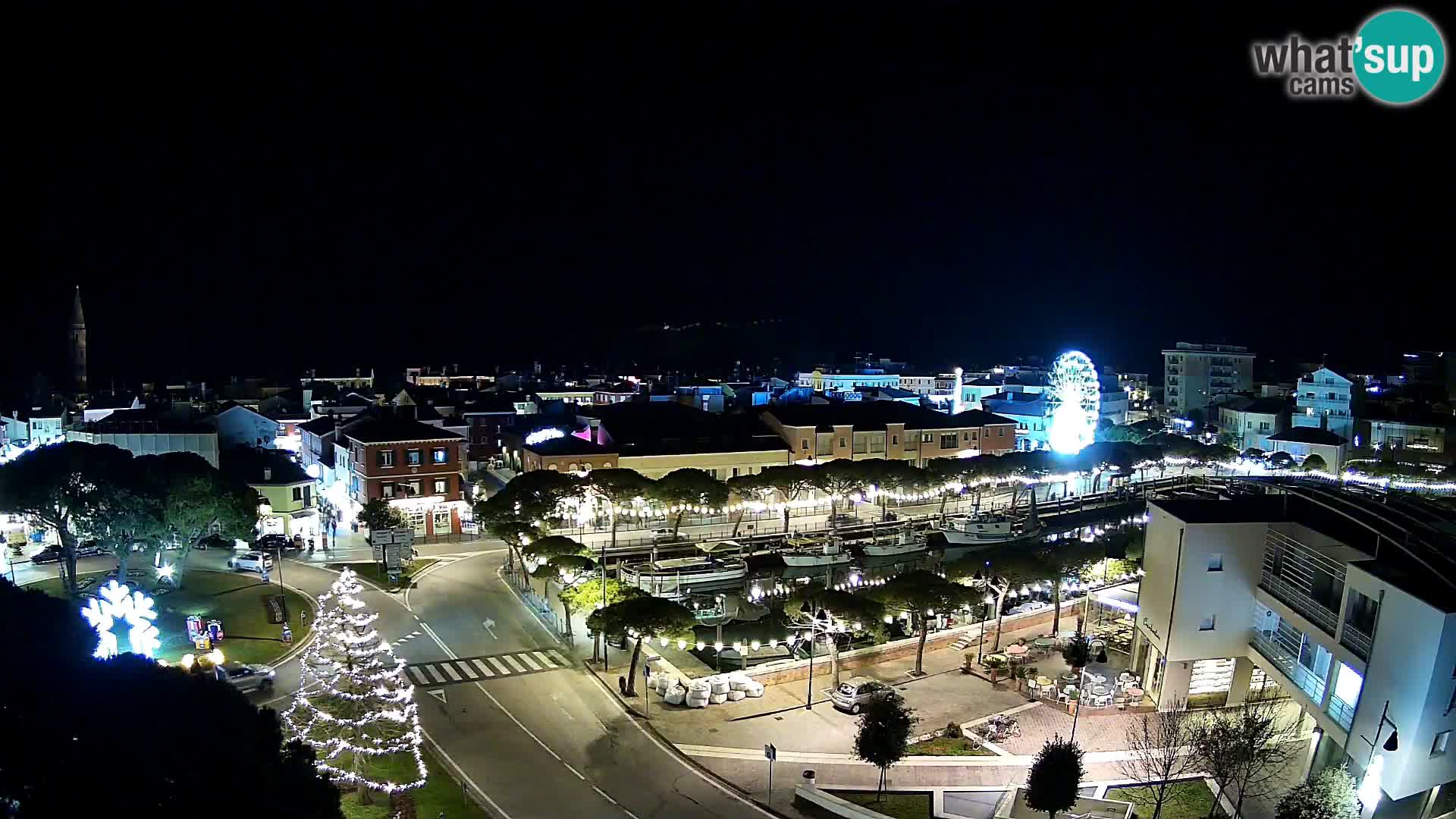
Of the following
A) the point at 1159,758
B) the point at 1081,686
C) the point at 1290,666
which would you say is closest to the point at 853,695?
the point at 1081,686

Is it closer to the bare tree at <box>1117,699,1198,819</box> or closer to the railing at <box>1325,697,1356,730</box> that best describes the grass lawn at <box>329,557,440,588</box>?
the bare tree at <box>1117,699,1198,819</box>

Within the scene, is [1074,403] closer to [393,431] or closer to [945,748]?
[945,748]

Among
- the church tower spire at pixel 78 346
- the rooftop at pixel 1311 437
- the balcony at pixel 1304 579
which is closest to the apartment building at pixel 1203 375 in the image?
the rooftop at pixel 1311 437

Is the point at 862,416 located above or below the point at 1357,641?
above

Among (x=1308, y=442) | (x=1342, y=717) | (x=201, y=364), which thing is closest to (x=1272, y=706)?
(x=1342, y=717)

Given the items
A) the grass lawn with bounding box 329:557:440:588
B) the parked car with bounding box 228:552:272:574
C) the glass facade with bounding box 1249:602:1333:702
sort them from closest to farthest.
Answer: the glass facade with bounding box 1249:602:1333:702 → the grass lawn with bounding box 329:557:440:588 → the parked car with bounding box 228:552:272:574

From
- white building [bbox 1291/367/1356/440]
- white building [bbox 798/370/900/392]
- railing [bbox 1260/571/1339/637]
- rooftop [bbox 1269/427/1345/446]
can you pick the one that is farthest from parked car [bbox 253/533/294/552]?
white building [bbox 1291/367/1356/440]

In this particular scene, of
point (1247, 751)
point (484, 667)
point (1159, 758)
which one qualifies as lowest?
point (484, 667)

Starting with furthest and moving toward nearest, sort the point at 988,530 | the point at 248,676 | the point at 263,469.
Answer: the point at 263,469, the point at 988,530, the point at 248,676
